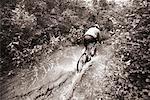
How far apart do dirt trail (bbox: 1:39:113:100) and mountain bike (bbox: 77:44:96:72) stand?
0.15 meters

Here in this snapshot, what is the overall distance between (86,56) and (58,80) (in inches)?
51.8

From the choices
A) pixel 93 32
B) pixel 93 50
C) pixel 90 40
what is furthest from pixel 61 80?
pixel 93 32

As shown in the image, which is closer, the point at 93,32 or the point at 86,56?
the point at 86,56

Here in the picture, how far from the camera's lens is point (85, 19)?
29.7 feet

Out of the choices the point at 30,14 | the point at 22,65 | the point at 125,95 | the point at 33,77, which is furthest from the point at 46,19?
the point at 125,95

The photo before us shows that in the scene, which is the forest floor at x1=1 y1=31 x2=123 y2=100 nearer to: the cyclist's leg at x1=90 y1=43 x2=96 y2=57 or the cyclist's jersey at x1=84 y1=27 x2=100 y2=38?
the cyclist's leg at x1=90 y1=43 x2=96 y2=57

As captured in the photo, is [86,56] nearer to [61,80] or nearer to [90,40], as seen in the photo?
[90,40]

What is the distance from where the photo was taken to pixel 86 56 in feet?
22.6

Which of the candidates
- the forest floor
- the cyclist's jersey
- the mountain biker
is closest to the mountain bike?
the mountain biker

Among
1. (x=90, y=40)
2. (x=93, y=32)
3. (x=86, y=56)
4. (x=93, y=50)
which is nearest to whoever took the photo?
(x=86, y=56)

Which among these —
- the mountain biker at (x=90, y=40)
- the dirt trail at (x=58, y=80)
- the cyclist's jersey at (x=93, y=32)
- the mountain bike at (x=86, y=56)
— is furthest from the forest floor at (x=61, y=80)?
the cyclist's jersey at (x=93, y=32)

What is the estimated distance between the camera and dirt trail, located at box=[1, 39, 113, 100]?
554 centimetres

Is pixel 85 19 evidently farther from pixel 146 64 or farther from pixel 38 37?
pixel 146 64

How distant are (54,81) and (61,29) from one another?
122 inches
